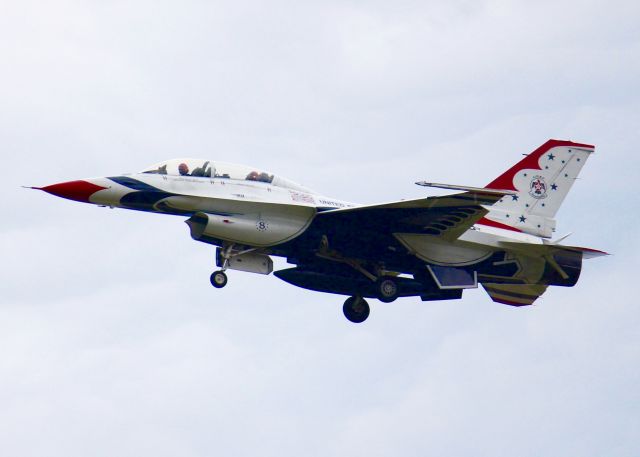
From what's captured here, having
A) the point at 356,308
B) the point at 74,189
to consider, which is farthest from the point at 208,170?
the point at 356,308

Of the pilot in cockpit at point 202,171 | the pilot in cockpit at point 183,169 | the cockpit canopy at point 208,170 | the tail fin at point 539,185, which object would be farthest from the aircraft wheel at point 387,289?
the pilot in cockpit at point 183,169

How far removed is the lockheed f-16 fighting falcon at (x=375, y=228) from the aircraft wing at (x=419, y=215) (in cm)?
3

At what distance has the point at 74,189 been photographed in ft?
95.1

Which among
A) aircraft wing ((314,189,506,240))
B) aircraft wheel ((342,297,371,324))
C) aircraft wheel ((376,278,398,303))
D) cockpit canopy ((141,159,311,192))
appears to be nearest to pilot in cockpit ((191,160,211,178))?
cockpit canopy ((141,159,311,192))

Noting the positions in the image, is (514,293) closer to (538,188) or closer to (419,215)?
(538,188)

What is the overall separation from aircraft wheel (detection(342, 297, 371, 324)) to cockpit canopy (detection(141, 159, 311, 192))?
171 inches

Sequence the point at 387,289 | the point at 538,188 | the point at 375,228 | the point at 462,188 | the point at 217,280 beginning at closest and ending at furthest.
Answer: the point at 462,188 < the point at 217,280 < the point at 375,228 < the point at 387,289 < the point at 538,188

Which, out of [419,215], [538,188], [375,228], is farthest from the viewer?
[538,188]

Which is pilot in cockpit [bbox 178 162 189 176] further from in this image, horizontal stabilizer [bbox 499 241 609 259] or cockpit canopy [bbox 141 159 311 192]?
horizontal stabilizer [bbox 499 241 609 259]

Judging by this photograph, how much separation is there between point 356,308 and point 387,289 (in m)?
1.81

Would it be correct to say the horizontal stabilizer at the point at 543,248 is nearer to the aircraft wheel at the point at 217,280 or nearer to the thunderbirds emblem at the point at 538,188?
the thunderbirds emblem at the point at 538,188

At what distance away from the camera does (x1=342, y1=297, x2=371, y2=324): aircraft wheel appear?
32.9 metres

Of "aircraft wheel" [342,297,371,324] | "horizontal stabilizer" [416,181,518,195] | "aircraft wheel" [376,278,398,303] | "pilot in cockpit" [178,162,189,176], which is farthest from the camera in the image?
"aircraft wheel" [342,297,371,324]

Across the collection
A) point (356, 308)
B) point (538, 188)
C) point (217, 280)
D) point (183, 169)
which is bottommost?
point (356, 308)
